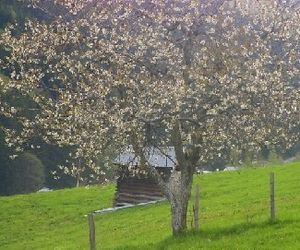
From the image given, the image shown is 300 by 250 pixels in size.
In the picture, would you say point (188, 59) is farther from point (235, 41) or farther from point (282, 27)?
point (282, 27)

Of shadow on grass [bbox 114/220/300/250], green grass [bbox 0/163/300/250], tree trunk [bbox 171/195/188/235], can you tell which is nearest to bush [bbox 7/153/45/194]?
green grass [bbox 0/163/300/250]

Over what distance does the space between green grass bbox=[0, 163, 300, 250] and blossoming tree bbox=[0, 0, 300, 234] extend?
2.39 m

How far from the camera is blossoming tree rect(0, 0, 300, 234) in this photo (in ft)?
59.1

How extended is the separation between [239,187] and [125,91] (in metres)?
24.1

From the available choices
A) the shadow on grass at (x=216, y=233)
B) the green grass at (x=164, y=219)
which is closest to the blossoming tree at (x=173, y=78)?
the shadow on grass at (x=216, y=233)

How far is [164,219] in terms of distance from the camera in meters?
31.5

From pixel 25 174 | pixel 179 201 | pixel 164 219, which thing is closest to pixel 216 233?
pixel 179 201

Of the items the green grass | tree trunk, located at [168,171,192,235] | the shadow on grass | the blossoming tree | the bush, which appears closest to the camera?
the blossoming tree

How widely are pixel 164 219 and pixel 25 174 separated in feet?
154

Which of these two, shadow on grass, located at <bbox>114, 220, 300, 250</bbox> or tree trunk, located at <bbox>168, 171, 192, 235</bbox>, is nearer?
shadow on grass, located at <bbox>114, 220, 300, 250</bbox>

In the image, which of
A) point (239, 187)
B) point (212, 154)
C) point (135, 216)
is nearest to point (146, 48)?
point (212, 154)

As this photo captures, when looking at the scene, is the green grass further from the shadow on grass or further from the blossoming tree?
the blossoming tree

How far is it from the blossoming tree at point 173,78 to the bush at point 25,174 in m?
55.5

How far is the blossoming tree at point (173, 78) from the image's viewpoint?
1802 centimetres
